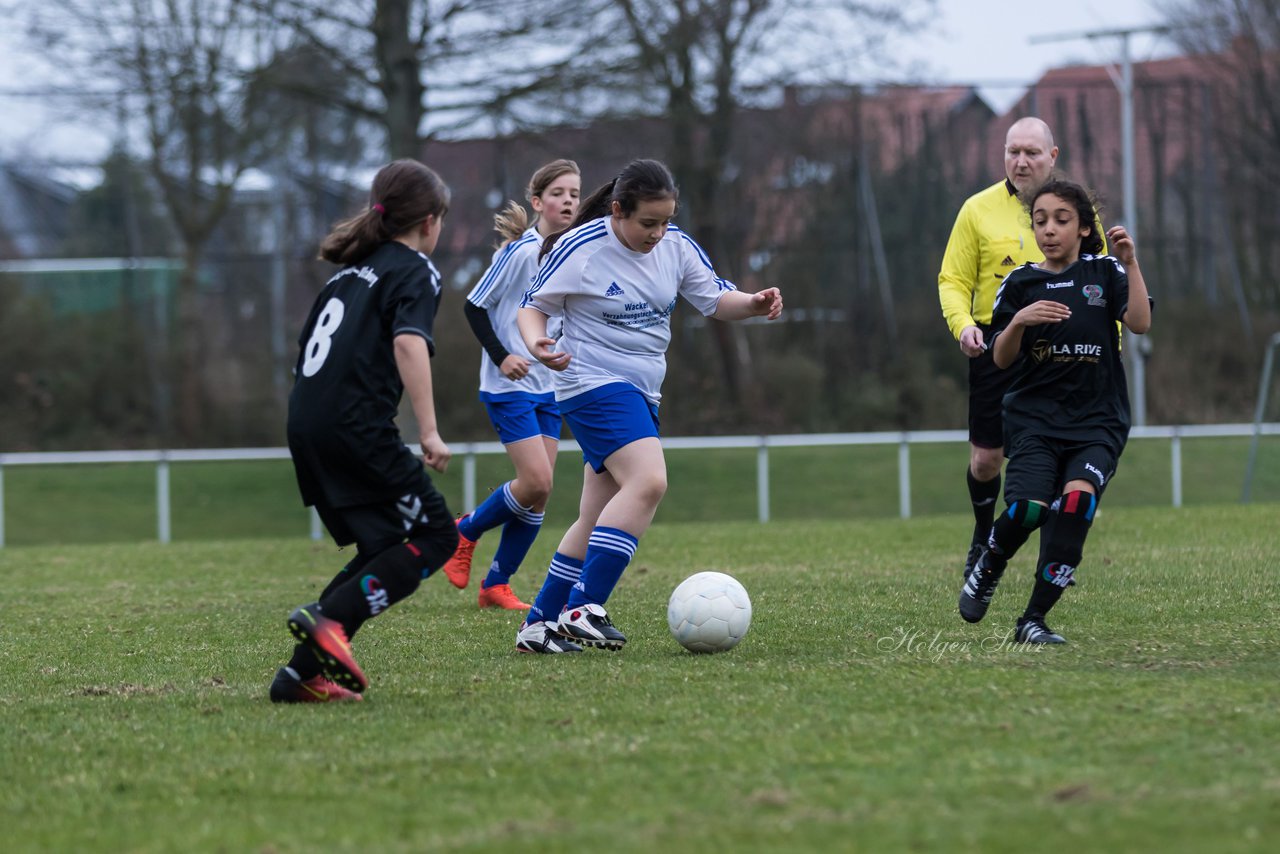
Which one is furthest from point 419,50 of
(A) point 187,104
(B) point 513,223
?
(B) point 513,223

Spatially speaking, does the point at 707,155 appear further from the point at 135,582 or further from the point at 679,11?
the point at 135,582

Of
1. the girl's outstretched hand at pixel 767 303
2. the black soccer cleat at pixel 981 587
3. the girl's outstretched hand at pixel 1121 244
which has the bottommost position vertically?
the black soccer cleat at pixel 981 587

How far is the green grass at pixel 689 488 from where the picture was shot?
17.7 metres

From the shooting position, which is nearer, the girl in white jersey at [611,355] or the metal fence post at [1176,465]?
the girl in white jersey at [611,355]

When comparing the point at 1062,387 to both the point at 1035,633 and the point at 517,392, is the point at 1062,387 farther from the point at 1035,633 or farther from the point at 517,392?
the point at 517,392

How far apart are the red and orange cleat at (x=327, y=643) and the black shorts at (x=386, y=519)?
0.90 feet

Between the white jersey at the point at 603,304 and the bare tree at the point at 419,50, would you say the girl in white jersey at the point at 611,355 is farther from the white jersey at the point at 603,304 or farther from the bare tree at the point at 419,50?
the bare tree at the point at 419,50

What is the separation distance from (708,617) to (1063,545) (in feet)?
4.18

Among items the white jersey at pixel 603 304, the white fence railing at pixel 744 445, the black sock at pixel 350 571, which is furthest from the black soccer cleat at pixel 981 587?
the white fence railing at pixel 744 445

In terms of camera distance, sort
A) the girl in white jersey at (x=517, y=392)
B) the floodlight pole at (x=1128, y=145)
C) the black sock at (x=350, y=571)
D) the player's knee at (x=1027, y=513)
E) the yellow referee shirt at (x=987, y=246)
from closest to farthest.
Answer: the black sock at (x=350, y=571) → the player's knee at (x=1027, y=513) → the girl in white jersey at (x=517, y=392) → the yellow referee shirt at (x=987, y=246) → the floodlight pole at (x=1128, y=145)

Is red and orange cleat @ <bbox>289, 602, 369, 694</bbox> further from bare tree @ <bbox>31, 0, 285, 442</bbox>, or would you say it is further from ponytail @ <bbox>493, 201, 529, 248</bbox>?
bare tree @ <bbox>31, 0, 285, 442</bbox>

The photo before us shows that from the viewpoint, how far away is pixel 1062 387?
5.54 metres

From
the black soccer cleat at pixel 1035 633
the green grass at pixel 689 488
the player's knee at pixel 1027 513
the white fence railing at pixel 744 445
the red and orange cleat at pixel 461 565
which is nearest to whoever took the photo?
the black soccer cleat at pixel 1035 633

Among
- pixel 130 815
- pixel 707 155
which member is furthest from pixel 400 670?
pixel 707 155
